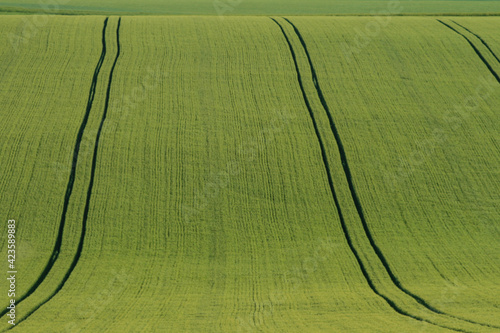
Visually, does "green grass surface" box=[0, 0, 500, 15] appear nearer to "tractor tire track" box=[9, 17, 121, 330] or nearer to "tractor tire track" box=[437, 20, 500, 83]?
"tractor tire track" box=[437, 20, 500, 83]

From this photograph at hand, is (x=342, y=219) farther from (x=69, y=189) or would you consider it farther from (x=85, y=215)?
(x=69, y=189)

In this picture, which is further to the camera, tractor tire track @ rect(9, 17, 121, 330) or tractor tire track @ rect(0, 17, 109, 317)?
tractor tire track @ rect(0, 17, 109, 317)

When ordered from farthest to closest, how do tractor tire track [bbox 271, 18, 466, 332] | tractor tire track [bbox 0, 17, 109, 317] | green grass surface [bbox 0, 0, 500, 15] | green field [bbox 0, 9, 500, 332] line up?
1. green grass surface [bbox 0, 0, 500, 15]
2. tractor tire track [bbox 0, 17, 109, 317]
3. green field [bbox 0, 9, 500, 332]
4. tractor tire track [bbox 271, 18, 466, 332]

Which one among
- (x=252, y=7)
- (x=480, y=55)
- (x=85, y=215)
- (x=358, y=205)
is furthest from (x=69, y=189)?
(x=252, y=7)

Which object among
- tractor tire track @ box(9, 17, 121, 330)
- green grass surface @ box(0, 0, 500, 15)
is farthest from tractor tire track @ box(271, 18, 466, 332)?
green grass surface @ box(0, 0, 500, 15)

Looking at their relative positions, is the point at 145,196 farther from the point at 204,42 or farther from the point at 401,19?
the point at 401,19

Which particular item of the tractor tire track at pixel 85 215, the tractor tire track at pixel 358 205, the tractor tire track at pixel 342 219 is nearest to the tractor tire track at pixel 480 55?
the tractor tire track at pixel 358 205
